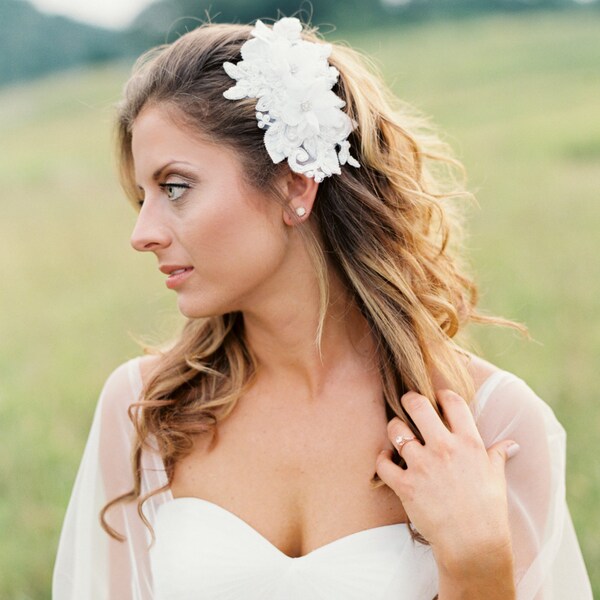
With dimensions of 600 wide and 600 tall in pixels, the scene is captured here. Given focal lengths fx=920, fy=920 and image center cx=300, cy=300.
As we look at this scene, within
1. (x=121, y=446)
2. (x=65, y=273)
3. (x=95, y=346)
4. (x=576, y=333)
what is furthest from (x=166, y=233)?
(x=65, y=273)

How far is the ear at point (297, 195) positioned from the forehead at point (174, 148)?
0.18 metres

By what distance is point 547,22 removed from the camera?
40.3ft

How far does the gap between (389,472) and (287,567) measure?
401mm

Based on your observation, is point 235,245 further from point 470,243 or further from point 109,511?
point 470,243

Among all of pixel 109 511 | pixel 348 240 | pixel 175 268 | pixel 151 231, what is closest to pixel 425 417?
pixel 348 240

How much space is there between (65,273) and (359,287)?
22.9 feet

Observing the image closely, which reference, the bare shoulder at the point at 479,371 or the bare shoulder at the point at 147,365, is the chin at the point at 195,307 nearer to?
the bare shoulder at the point at 147,365

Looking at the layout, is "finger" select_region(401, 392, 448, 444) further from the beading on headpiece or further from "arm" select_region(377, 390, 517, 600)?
the beading on headpiece

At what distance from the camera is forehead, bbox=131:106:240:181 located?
2.51 m

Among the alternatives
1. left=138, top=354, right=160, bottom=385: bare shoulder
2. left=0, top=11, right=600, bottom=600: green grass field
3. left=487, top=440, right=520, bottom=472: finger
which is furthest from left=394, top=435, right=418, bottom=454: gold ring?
left=0, top=11, right=600, bottom=600: green grass field

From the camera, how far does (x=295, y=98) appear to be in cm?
261

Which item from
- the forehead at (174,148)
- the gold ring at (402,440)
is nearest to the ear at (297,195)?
the forehead at (174,148)

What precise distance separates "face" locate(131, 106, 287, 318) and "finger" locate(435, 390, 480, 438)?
63 cm

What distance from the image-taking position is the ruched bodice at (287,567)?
260 cm
